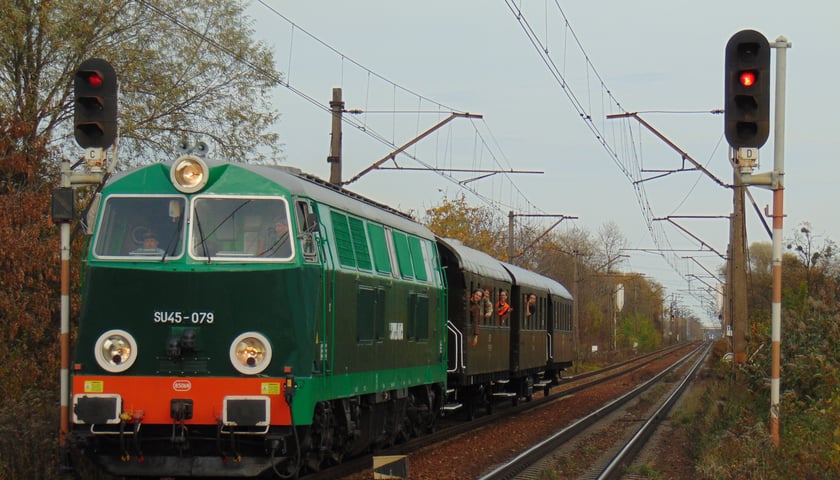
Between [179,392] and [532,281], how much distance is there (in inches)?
784

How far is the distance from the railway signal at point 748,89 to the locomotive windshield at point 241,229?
5.13m

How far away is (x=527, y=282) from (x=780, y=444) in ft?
49.9

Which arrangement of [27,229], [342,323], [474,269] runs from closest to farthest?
[342,323], [27,229], [474,269]

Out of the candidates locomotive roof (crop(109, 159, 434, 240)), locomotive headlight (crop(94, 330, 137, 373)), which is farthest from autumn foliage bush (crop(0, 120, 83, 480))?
locomotive roof (crop(109, 159, 434, 240))

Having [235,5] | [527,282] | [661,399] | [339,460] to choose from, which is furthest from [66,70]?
[661,399]

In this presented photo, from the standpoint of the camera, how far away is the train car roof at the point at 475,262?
70.8ft

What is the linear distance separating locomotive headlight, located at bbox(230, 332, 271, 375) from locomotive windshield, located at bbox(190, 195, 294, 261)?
81 centimetres

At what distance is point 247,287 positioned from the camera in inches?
454

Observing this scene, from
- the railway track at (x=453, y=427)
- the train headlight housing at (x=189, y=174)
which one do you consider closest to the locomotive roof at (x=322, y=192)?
the train headlight housing at (x=189, y=174)

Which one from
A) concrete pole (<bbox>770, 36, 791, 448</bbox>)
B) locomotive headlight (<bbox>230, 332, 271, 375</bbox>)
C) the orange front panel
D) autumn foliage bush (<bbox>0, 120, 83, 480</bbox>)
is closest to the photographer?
the orange front panel

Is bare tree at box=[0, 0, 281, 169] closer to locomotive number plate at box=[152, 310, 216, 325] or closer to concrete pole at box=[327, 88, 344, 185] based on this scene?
concrete pole at box=[327, 88, 344, 185]

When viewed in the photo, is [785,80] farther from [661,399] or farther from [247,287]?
[661,399]

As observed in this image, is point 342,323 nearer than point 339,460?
Yes

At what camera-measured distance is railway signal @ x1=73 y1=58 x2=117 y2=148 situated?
12281mm
